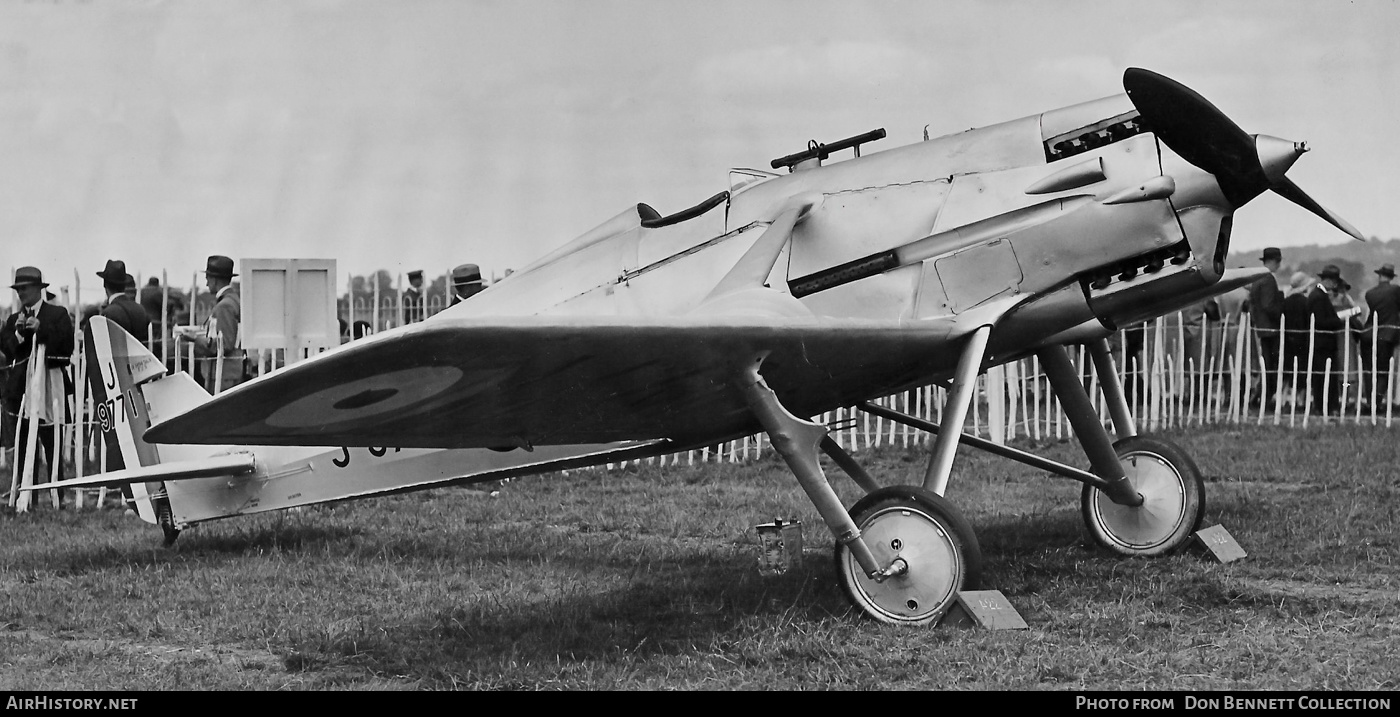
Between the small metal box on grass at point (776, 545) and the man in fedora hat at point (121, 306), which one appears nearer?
A: the small metal box on grass at point (776, 545)

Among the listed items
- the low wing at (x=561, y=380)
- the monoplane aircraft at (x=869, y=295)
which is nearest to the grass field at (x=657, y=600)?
the monoplane aircraft at (x=869, y=295)

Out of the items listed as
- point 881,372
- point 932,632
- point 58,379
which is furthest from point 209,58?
point 932,632

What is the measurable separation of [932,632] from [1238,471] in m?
6.21

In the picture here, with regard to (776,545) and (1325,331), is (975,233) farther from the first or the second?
(1325,331)

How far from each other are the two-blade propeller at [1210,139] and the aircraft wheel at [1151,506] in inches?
76.0

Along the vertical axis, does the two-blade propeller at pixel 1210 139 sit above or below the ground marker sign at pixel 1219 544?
above

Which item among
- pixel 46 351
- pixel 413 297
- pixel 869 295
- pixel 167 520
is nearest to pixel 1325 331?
pixel 413 297

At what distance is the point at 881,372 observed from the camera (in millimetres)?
6402

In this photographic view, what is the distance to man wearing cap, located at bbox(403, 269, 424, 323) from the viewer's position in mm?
14383

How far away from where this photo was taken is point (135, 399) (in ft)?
29.1

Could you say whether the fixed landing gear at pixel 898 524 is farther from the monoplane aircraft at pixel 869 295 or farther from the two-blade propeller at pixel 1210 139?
the two-blade propeller at pixel 1210 139

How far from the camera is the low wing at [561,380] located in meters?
4.74
